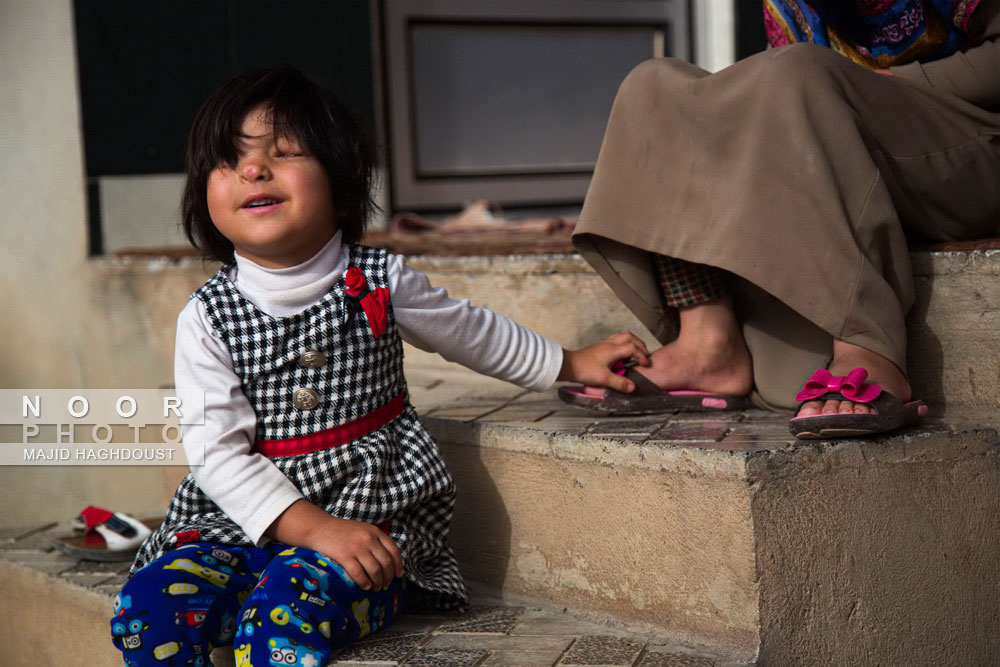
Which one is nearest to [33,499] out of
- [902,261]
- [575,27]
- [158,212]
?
[158,212]

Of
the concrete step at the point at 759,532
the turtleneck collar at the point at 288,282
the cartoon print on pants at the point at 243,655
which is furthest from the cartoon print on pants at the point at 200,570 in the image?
the concrete step at the point at 759,532

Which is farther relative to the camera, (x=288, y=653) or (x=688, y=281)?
(x=688, y=281)

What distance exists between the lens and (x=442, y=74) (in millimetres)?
4059

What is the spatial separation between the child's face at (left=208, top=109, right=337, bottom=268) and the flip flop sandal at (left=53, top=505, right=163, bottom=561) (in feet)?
2.46

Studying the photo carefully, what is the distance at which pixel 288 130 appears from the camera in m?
1.48

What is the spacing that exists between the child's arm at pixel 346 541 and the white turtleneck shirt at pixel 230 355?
0.02 meters

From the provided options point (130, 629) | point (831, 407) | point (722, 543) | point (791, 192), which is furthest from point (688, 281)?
point (130, 629)

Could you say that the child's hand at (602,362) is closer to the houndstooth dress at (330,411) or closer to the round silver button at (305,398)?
the houndstooth dress at (330,411)

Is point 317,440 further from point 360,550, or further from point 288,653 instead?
point 288,653

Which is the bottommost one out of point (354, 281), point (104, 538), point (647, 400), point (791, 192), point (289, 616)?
point (104, 538)

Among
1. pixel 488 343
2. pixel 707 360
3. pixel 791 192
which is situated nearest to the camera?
pixel 791 192

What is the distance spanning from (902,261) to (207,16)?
2465 millimetres

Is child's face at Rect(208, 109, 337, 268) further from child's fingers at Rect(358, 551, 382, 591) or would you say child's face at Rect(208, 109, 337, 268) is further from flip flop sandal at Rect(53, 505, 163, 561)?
flip flop sandal at Rect(53, 505, 163, 561)

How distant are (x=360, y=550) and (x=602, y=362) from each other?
20.8 inches
